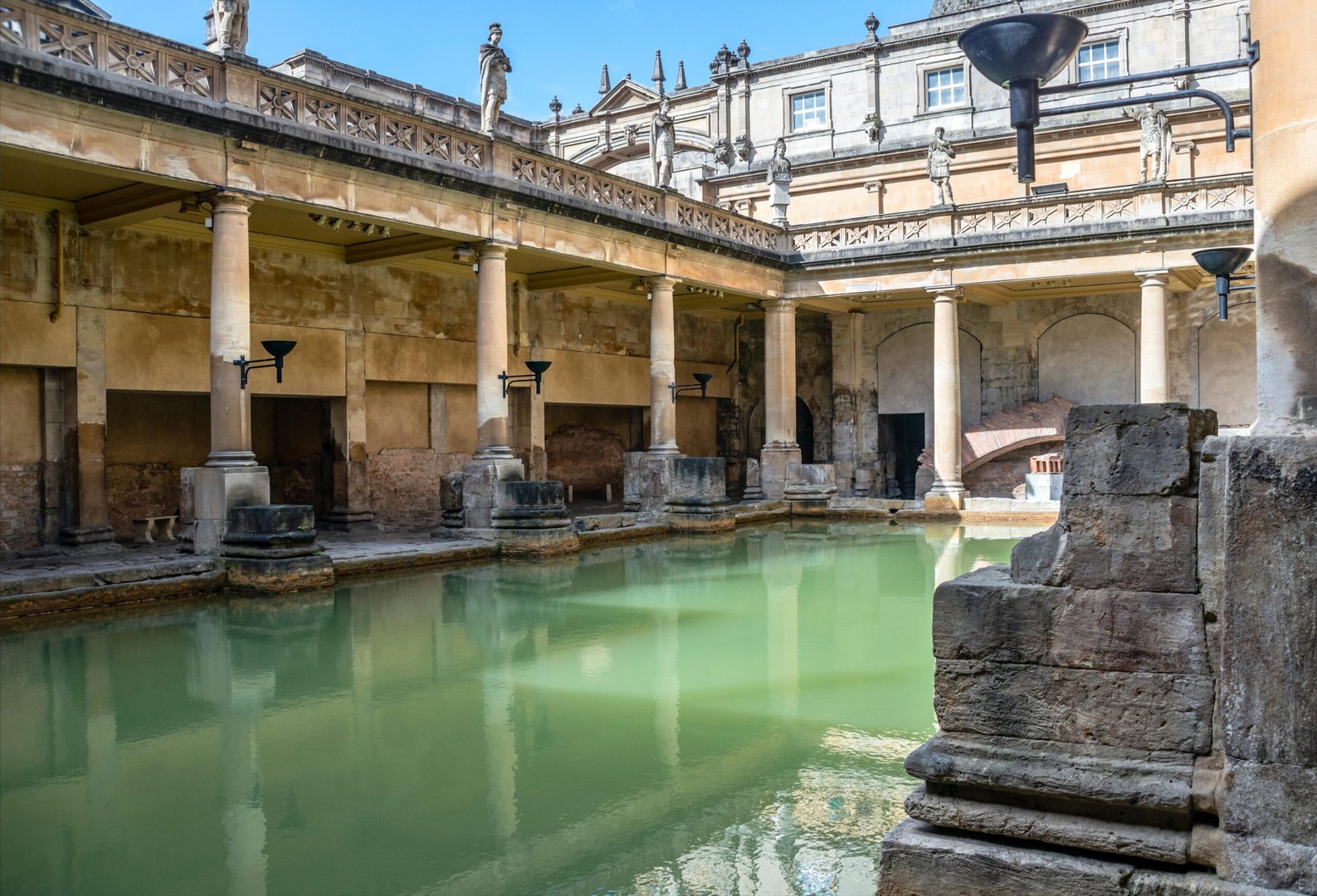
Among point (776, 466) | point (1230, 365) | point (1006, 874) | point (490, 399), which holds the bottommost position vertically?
point (1006, 874)

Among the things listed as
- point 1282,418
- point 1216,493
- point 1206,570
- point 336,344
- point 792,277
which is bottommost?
point 1206,570

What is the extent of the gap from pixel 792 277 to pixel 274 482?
450 inches

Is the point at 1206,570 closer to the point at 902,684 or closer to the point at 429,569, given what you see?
the point at 902,684

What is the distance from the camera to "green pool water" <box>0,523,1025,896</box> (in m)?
4.10

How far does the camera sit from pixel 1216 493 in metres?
3.28

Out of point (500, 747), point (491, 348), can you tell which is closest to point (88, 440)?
point (491, 348)

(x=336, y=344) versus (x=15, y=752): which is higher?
(x=336, y=344)

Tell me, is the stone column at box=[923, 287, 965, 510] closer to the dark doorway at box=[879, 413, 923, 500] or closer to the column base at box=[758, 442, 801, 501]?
the column base at box=[758, 442, 801, 501]

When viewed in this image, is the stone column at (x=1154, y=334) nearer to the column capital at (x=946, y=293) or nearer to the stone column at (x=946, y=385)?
the column capital at (x=946, y=293)

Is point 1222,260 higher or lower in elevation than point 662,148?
lower

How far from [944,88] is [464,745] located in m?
26.7

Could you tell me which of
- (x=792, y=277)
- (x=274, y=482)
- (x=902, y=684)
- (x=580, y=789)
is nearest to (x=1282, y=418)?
(x=580, y=789)

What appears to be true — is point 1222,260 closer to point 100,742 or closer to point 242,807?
point 242,807

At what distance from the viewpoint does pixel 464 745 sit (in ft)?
18.7
